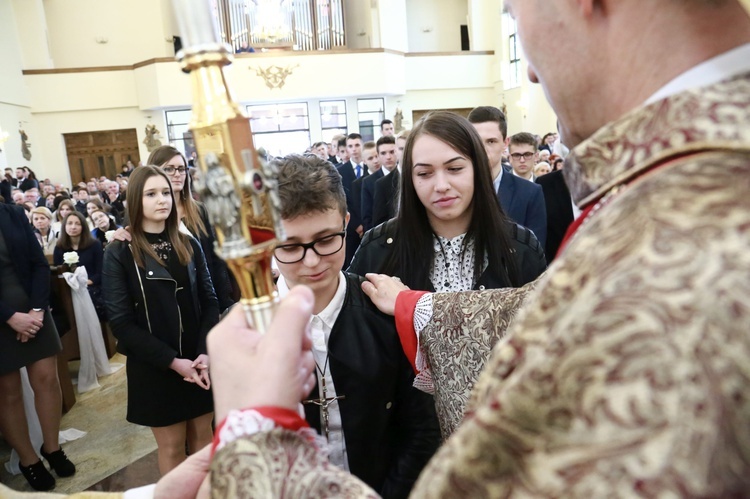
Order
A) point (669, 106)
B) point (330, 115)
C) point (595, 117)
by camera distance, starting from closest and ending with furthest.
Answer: point (669, 106) → point (595, 117) → point (330, 115)

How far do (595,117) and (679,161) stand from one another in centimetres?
16

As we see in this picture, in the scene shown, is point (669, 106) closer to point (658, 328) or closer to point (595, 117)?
point (595, 117)

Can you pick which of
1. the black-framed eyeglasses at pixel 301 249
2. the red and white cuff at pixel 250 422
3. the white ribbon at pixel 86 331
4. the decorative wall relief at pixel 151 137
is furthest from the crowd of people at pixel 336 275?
the decorative wall relief at pixel 151 137

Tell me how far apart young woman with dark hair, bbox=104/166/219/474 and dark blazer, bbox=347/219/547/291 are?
938 mm

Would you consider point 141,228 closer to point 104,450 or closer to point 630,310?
point 104,450

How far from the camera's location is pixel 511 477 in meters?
0.45

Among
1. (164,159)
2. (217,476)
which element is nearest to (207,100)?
(217,476)

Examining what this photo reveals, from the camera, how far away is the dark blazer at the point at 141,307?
2.42m

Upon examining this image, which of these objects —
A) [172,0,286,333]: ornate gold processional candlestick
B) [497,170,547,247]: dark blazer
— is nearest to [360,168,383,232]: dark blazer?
[497,170,547,247]: dark blazer

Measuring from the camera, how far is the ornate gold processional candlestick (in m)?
0.67

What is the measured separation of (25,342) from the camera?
282 cm

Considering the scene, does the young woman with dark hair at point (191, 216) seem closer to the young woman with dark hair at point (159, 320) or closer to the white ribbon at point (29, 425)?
the young woman with dark hair at point (159, 320)

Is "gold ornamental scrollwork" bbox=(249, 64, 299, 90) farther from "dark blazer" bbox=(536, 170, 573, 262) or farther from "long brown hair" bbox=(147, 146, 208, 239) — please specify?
"dark blazer" bbox=(536, 170, 573, 262)

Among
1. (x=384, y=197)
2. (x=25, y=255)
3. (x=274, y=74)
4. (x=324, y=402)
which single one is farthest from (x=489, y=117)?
(x=274, y=74)
